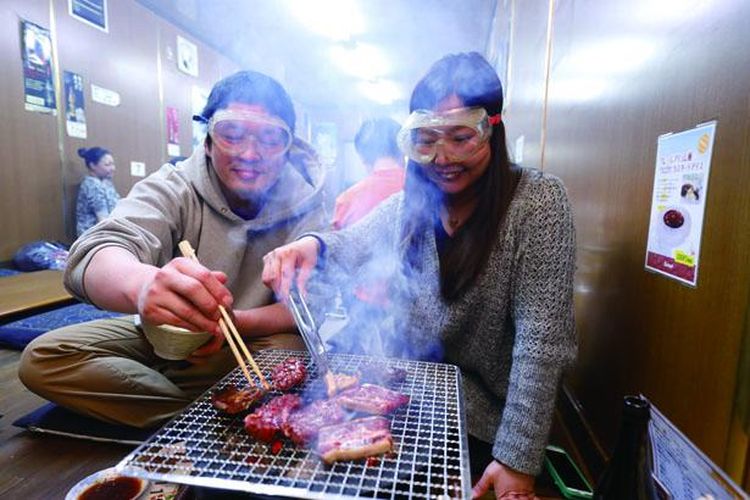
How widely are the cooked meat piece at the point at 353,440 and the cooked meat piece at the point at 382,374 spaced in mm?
286

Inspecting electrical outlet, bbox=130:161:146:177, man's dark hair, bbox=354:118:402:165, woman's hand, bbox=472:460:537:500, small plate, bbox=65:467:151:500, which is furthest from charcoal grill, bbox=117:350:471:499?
electrical outlet, bbox=130:161:146:177

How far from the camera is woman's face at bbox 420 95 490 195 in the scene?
5.16ft

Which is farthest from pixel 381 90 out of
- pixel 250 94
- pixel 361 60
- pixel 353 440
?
pixel 353 440

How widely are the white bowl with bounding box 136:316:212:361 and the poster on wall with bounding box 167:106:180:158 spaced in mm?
6727

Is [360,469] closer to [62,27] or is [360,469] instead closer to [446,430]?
[446,430]

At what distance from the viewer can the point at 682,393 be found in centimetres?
113

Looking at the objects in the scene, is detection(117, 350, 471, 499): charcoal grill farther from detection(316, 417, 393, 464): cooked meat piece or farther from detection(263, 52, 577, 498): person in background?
detection(263, 52, 577, 498): person in background

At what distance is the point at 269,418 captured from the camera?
1117 mm

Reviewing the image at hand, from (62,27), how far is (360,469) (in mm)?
6476

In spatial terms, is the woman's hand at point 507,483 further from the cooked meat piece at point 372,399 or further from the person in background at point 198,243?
the person in background at point 198,243

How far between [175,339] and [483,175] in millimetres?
1249

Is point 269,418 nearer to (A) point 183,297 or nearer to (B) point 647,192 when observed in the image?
(A) point 183,297

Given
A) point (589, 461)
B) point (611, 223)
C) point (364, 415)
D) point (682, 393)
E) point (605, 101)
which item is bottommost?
point (589, 461)

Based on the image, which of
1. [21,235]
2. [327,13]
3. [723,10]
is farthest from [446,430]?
[21,235]
